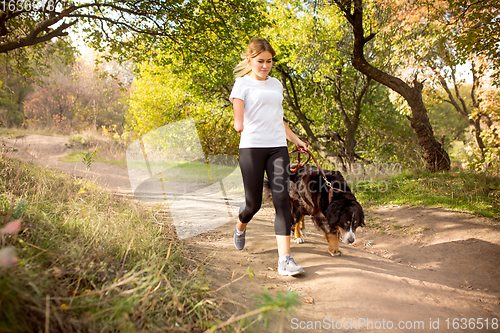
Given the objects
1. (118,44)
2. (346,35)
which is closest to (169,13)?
(118,44)

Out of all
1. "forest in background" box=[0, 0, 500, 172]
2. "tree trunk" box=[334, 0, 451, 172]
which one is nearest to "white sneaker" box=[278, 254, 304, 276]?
"forest in background" box=[0, 0, 500, 172]

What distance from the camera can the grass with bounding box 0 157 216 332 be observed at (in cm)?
144

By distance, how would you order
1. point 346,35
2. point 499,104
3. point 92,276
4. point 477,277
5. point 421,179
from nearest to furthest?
point 92,276 → point 477,277 → point 421,179 → point 499,104 → point 346,35

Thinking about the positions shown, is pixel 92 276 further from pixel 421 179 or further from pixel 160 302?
pixel 421 179

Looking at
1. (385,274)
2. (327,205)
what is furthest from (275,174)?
(385,274)

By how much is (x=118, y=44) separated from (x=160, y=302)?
729 centimetres

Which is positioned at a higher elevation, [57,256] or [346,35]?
[346,35]

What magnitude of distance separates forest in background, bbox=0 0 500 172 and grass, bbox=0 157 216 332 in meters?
3.89

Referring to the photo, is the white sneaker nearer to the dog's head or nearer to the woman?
the woman

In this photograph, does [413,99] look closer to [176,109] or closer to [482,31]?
[482,31]

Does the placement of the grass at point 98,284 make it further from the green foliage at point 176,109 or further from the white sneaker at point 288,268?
the green foliage at point 176,109

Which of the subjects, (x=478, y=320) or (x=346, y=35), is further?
(x=346, y=35)

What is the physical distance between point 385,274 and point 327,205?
97 cm

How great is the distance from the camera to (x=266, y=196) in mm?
3922
